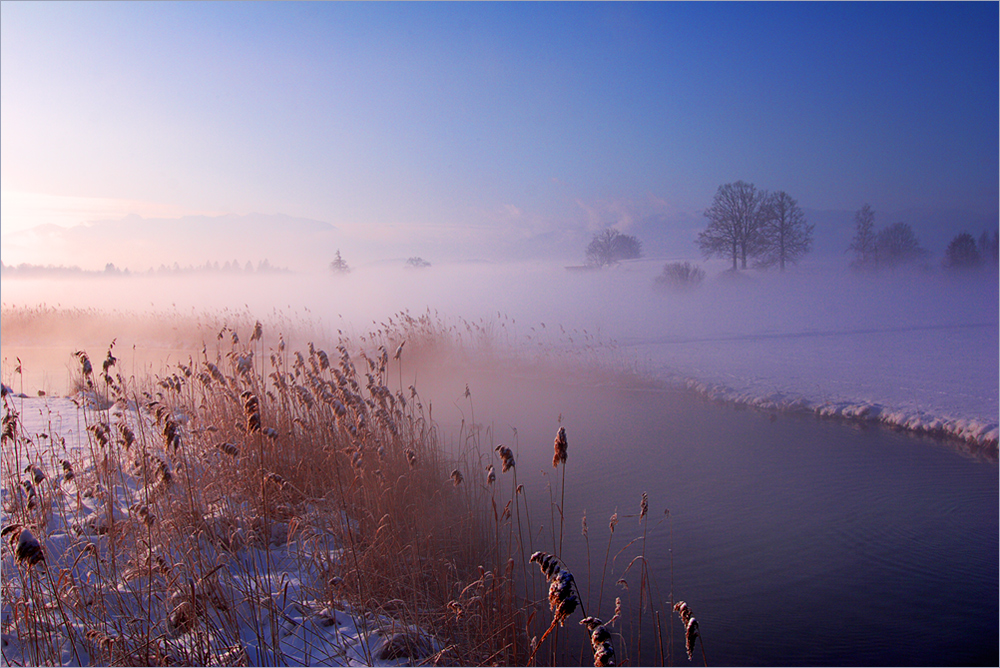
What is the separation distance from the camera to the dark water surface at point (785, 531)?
11.0 feet

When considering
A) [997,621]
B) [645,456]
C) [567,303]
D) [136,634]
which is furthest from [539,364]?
[567,303]

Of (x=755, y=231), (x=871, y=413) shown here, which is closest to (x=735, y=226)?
(x=755, y=231)

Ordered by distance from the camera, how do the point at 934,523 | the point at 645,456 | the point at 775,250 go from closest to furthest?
the point at 934,523 → the point at 645,456 → the point at 775,250

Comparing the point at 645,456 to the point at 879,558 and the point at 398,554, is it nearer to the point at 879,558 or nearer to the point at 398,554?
the point at 879,558

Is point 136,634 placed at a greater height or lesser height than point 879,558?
greater

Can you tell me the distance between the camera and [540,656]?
2912mm

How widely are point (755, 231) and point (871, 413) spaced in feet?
72.6

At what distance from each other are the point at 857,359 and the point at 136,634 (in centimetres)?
1261

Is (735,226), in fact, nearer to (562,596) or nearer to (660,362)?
(660,362)

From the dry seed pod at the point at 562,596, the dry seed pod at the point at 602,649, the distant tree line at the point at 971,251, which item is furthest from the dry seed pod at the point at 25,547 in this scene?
the distant tree line at the point at 971,251

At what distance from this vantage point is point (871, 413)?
771 cm

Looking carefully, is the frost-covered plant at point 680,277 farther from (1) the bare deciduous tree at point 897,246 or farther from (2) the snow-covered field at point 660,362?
(1) the bare deciduous tree at point 897,246

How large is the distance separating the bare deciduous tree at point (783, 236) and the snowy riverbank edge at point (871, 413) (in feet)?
68.0

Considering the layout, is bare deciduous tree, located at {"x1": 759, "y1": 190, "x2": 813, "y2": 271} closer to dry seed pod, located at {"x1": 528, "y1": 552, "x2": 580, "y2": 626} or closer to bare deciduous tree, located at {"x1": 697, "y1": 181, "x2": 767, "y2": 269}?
bare deciduous tree, located at {"x1": 697, "y1": 181, "x2": 767, "y2": 269}
